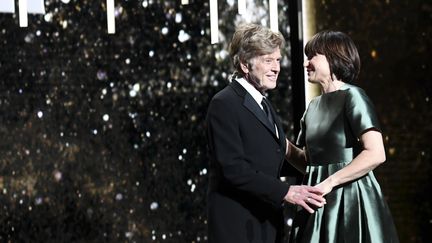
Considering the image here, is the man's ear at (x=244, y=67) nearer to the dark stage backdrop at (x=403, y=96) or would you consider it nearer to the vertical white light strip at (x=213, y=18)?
the vertical white light strip at (x=213, y=18)

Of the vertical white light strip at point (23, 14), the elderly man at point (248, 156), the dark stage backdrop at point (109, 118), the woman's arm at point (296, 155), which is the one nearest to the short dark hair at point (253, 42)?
the elderly man at point (248, 156)

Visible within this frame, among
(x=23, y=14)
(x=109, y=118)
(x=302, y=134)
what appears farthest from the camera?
(x=109, y=118)

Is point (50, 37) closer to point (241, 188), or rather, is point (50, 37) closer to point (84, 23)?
point (84, 23)

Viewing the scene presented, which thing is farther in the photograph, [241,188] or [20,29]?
[20,29]

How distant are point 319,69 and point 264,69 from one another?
6.6 inches

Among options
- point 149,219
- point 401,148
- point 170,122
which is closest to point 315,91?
point 401,148

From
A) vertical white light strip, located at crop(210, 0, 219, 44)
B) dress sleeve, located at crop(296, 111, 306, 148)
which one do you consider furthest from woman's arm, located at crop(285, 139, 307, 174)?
vertical white light strip, located at crop(210, 0, 219, 44)

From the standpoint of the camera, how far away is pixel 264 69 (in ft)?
6.31

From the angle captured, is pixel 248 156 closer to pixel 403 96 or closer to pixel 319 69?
pixel 319 69

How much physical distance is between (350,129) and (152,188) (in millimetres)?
1125

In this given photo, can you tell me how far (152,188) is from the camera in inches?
113

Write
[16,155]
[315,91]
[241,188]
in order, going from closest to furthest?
[241,188], [16,155], [315,91]

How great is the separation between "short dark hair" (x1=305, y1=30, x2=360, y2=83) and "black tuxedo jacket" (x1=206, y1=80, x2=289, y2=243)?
0.78 feet

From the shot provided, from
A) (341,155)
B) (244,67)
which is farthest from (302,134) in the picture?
(244,67)
